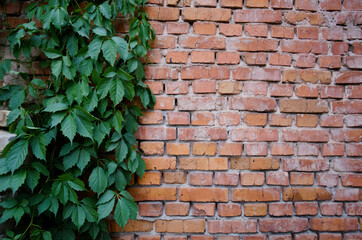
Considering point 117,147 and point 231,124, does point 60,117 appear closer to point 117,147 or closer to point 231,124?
point 117,147

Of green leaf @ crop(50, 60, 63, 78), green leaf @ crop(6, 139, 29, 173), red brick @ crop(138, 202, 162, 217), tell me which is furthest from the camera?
red brick @ crop(138, 202, 162, 217)

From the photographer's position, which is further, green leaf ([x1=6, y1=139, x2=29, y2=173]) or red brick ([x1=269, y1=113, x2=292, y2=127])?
red brick ([x1=269, y1=113, x2=292, y2=127])

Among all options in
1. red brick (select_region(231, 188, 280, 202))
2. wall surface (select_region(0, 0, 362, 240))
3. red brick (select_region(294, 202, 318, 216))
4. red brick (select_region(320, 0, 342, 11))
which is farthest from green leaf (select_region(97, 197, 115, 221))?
red brick (select_region(320, 0, 342, 11))

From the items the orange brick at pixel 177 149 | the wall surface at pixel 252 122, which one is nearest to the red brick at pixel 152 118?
the wall surface at pixel 252 122

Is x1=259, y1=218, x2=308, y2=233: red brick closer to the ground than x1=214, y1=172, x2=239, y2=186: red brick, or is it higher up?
closer to the ground

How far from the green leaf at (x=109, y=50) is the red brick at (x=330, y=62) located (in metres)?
1.20

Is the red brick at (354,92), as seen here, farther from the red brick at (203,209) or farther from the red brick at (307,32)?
the red brick at (203,209)

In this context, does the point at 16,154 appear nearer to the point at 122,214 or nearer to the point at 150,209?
the point at 122,214

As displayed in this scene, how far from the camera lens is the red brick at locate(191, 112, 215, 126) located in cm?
142

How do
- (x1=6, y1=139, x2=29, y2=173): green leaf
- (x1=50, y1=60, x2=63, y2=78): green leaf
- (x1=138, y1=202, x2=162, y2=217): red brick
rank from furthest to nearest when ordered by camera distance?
1. (x1=138, y1=202, x2=162, y2=217): red brick
2. (x1=50, y1=60, x2=63, y2=78): green leaf
3. (x1=6, y1=139, x2=29, y2=173): green leaf

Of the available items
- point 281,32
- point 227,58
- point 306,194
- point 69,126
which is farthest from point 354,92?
point 69,126

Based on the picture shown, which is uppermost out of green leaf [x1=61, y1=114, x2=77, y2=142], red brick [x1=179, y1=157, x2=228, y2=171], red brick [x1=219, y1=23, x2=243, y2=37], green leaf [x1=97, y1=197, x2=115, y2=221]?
red brick [x1=219, y1=23, x2=243, y2=37]

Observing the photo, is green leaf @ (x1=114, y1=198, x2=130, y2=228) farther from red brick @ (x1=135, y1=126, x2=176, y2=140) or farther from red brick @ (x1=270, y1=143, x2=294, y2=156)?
red brick @ (x1=270, y1=143, x2=294, y2=156)

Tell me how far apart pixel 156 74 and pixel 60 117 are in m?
0.56
